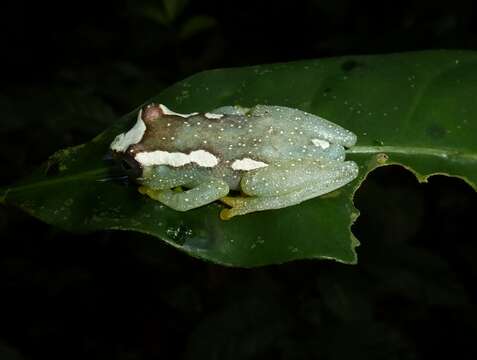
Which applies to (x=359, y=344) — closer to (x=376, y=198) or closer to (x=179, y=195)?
(x=376, y=198)

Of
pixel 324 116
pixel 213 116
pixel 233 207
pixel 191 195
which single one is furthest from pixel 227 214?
pixel 324 116

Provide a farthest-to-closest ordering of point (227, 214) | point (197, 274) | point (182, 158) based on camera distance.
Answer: point (197, 274), point (182, 158), point (227, 214)

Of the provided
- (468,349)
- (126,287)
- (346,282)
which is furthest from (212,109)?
(468,349)

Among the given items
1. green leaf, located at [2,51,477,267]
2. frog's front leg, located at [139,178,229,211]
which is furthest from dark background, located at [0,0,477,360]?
frog's front leg, located at [139,178,229,211]

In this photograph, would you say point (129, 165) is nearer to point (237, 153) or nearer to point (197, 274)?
point (237, 153)

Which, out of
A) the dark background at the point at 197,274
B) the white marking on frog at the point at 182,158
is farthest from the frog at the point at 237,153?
the dark background at the point at 197,274

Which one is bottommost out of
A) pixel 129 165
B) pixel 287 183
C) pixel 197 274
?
pixel 197 274
